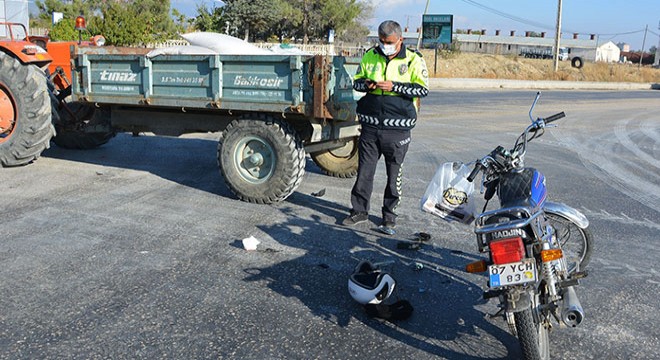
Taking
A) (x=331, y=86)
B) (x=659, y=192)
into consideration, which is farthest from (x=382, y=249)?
(x=659, y=192)

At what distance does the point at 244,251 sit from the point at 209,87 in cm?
236

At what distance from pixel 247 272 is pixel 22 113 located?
16.3 feet

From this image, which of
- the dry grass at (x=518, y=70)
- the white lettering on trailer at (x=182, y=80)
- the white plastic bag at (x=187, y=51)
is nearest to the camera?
the white lettering on trailer at (x=182, y=80)

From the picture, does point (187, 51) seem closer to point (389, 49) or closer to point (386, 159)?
point (389, 49)

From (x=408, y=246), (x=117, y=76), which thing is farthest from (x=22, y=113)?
(x=408, y=246)

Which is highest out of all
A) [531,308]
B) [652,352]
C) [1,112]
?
[1,112]

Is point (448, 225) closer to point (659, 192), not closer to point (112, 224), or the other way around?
point (112, 224)

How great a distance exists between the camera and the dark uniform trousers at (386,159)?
6285 mm

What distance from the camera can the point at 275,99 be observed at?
6.88 m

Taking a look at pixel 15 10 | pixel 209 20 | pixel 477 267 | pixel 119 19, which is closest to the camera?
pixel 477 267

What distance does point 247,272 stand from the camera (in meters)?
5.17

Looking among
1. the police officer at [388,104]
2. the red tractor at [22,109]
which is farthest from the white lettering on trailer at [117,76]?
the police officer at [388,104]

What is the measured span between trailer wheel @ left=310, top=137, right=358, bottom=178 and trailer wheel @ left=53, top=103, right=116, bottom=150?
Result: 9.49ft

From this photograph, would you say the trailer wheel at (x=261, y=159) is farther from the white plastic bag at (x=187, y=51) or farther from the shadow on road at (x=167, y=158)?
the white plastic bag at (x=187, y=51)
